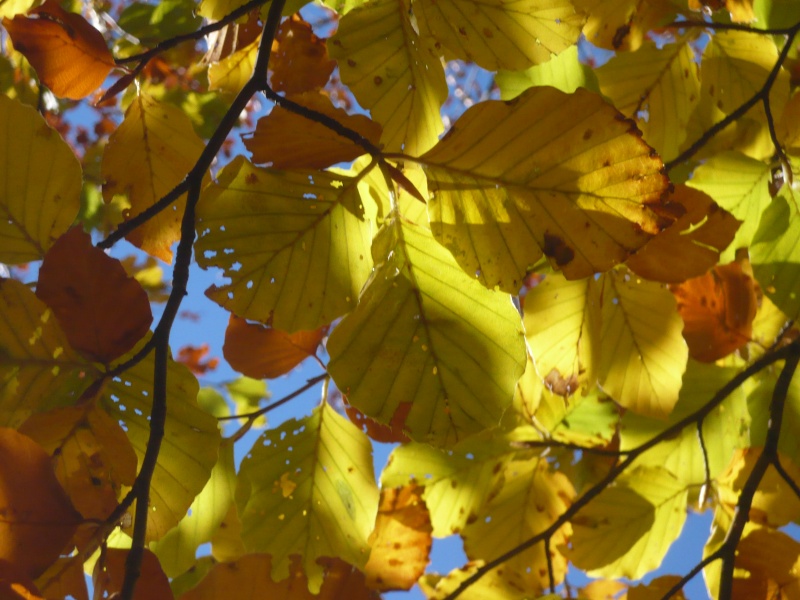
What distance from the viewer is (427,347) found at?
1.65ft

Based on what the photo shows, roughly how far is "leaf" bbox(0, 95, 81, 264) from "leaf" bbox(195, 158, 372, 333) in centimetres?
10

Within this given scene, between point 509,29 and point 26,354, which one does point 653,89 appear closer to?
point 509,29

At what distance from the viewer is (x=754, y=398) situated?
0.94 meters

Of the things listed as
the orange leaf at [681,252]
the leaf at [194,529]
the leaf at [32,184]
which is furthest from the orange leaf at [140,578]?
the orange leaf at [681,252]

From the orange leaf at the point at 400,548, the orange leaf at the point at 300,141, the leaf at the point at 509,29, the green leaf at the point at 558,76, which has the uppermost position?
the green leaf at the point at 558,76

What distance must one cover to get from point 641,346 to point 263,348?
0.43 metres

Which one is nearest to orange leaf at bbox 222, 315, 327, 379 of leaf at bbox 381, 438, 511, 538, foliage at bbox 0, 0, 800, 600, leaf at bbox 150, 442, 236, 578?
foliage at bbox 0, 0, 800, 600

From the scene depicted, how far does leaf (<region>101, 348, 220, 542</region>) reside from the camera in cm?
52

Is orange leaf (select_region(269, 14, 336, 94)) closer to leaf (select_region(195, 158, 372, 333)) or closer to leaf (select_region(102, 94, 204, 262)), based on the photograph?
leaf (select_region(102, 94, 204, 262))

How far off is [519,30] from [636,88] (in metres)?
0.38

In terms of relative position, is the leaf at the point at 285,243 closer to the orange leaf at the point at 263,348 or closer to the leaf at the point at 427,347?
the leaf at the point at 427,347

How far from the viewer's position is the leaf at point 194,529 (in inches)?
30.7

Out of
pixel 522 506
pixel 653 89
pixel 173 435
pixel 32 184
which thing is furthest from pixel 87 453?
pixel 653 89

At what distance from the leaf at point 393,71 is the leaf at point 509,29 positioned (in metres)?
0.04
